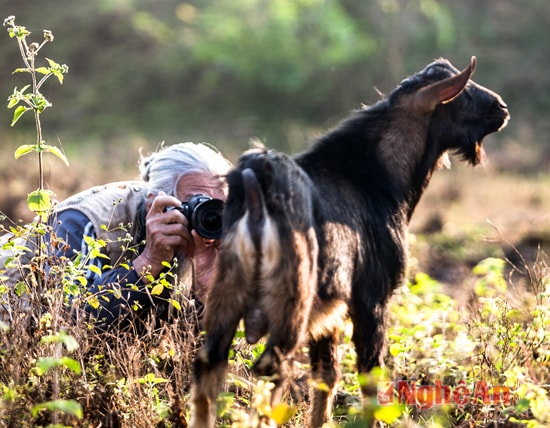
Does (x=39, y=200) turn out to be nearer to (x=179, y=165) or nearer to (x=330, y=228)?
(x=179, y=165)

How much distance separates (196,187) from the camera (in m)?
5.10

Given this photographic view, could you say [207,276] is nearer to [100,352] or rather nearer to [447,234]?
[100,352]

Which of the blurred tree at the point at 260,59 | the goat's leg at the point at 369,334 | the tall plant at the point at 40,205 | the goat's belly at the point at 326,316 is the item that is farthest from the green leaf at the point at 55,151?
the blurred tree at the point at 260,59

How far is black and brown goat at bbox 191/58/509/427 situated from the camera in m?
3.76

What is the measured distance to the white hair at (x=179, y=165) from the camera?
513 cm

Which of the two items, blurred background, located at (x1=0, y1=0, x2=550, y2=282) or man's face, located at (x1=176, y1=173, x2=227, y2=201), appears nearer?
man's face, located at (x1=176, y1=173, x2=227, y2=201)

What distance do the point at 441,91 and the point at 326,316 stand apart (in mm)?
1482

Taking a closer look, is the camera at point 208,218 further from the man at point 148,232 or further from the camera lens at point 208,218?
the man at point 148,232

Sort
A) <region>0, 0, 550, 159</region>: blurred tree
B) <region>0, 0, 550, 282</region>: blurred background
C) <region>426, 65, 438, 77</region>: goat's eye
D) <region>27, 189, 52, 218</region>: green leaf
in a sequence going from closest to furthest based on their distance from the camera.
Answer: <region>27, 189, 52, 218</region>: green leaf < <region>426, 65, 438, 77</region>: goat's eye < <region>0, 0, 550, 282</region>: blurred background < <region>0, 0, 550, 159</region>: blurred tree

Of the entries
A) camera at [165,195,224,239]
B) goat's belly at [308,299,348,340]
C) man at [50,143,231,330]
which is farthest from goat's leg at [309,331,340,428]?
camera at [165,195,224,239]

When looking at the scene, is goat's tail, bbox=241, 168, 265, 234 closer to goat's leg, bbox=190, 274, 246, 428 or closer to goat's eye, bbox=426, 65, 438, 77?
goat's leg, bbox=190, 274, 246, 428

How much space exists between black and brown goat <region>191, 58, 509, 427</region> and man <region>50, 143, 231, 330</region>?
2.48 ft

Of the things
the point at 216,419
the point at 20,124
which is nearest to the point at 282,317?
the point at 216,419

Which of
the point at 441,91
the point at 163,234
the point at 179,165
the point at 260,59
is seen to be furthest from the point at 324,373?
the point at 260,59
